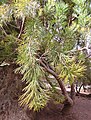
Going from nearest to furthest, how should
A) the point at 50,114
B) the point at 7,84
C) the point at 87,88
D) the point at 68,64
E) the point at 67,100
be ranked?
the point at 68,64 → the point at 7,84 → the point at 67,100 → the point at 50,114 → the point at 87,88

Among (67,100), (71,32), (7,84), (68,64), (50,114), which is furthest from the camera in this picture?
(50,114)

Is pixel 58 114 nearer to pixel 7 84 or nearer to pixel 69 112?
pixel 69 112

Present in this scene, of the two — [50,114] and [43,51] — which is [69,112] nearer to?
[50,114]

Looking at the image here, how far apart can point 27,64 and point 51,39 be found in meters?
0.29

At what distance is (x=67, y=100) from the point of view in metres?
3.07

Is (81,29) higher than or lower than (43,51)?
higher

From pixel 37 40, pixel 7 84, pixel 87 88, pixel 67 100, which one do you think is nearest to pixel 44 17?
pixel 37 40

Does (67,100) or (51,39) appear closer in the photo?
(51,39)

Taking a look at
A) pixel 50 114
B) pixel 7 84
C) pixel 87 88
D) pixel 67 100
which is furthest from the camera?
pixel 87 88

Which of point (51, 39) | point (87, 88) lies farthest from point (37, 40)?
point (87, 88)

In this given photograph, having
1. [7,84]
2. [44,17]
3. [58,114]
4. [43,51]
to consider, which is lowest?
[58,114]

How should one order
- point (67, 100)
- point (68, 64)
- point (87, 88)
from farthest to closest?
point (87, 88) → point (67, 100) → point (68, 64)

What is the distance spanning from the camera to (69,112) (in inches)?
138

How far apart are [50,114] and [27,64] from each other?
189 cm
